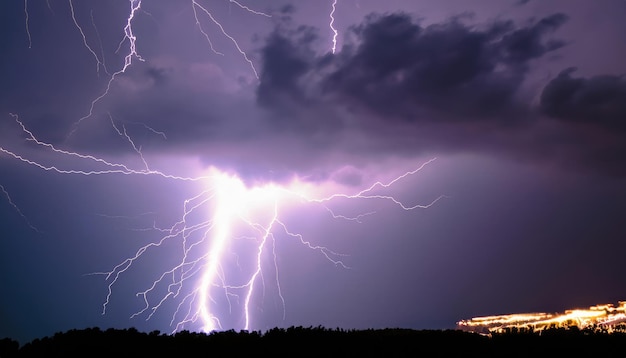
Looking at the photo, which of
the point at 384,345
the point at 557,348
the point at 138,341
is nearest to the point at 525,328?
the point at 557,348

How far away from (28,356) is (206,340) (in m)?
2.38

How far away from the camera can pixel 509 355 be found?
679 centimetres

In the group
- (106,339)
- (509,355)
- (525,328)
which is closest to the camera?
(509,355)

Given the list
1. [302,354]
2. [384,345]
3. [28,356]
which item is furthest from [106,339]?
[384,345]

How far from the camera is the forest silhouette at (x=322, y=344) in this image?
22.5ft

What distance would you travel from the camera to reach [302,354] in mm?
6824

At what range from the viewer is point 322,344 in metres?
7.13

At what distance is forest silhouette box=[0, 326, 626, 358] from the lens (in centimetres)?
685

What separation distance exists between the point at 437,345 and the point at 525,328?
1967 millimetres

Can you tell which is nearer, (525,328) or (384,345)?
(384,345)

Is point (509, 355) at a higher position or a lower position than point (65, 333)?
lower

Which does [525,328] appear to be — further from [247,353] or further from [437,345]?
[247,353]

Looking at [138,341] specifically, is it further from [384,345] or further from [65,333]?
[384,345]

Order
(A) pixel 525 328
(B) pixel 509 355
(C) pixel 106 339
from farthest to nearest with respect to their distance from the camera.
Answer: (A) pixel 525 328 → (C) pixel 106 339 → (B) pixel 509 355
